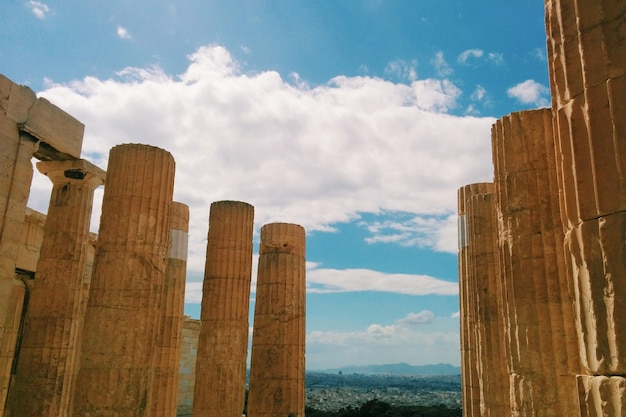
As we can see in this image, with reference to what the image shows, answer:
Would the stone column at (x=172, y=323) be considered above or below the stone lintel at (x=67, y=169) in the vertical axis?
below

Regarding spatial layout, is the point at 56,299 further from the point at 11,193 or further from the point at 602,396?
the point at 602,396

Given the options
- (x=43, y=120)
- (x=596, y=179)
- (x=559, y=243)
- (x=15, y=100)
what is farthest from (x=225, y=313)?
(x=596, y=179)

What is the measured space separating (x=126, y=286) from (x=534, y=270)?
26.0ft

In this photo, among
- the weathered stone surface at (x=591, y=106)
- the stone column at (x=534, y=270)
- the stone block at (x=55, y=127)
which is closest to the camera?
the weathered stone surface at (x=591, y=106)

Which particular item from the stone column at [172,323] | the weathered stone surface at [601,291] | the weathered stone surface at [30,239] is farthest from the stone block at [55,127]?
the weathered stone surface at [601,291]

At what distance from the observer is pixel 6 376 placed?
16.5 meters

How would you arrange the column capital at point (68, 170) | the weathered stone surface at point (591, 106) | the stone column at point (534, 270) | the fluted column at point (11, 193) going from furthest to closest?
1. the column capital at point (68, 170)
2. the fluted column at point (11, 193)
3. the stone column at point (534, 270)
4. the weathered stone surface at point (591, 106)

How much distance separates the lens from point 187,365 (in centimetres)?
3078

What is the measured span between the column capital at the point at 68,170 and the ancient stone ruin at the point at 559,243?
1025cm

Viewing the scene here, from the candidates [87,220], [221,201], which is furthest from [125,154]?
[221,201]

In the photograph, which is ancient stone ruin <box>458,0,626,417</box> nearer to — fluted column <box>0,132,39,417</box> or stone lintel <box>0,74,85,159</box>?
fluted column <box>0,132,39,417</box>

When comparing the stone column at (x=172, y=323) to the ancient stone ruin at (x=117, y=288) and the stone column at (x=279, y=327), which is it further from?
the stone column at (x=279, y=327)

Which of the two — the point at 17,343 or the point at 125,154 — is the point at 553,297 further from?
the point at 17,343

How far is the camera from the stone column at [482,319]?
12789 millimetres
